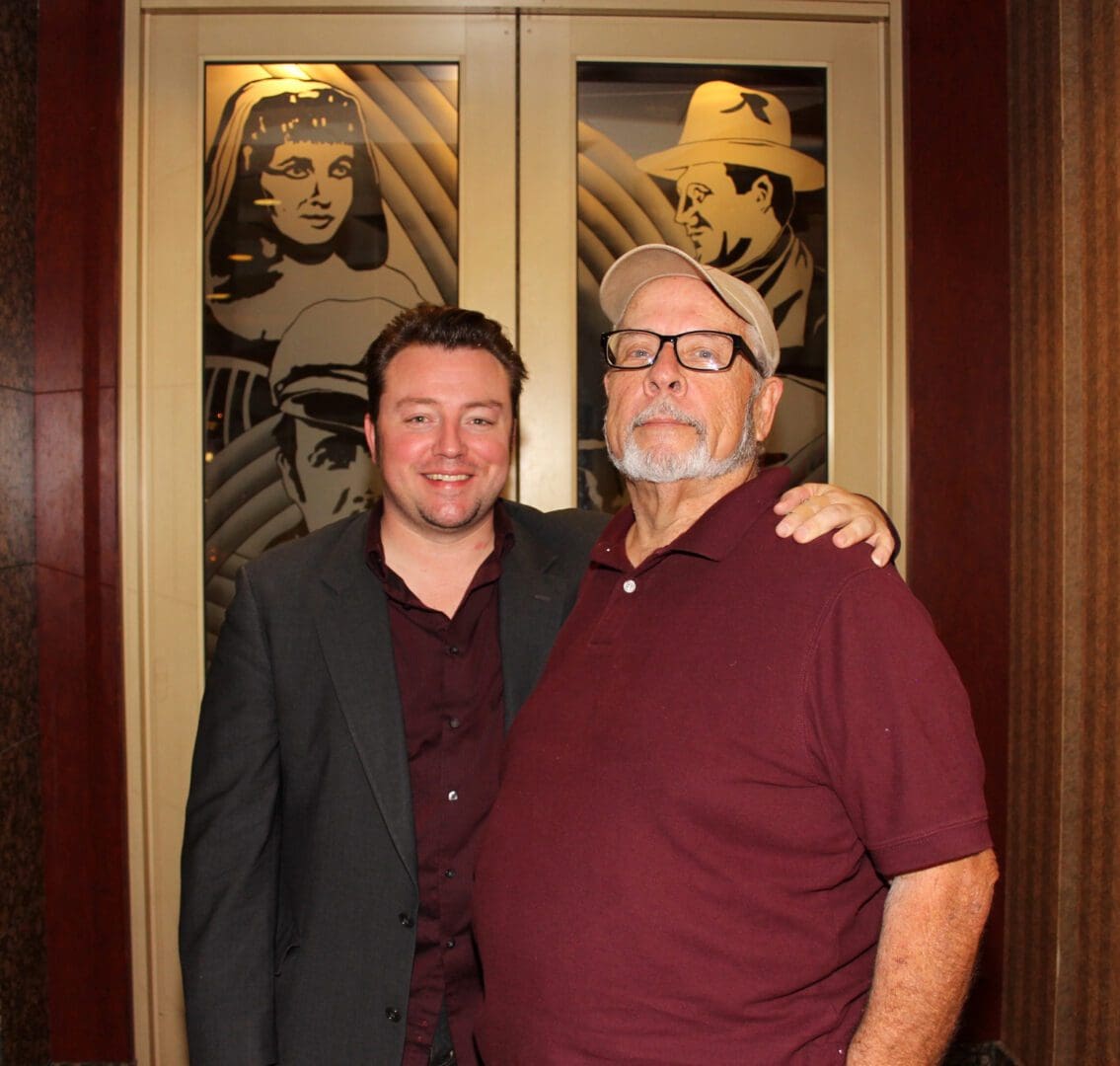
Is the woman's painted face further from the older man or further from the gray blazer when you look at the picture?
the older man

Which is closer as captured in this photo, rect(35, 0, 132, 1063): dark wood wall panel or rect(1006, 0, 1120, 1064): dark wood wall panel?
rect(1006, 0, 1120, 1064): dark wood wall panel

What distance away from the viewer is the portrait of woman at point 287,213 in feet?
8.54

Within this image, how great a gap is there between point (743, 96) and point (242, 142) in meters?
1.28

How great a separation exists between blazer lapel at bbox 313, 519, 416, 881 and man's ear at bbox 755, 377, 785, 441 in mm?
648

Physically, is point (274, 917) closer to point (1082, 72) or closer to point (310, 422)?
point (310, 422)

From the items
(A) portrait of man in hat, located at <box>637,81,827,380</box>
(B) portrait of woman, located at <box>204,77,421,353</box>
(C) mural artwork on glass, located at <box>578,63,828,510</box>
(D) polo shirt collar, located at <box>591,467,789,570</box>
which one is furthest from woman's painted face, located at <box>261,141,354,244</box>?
(D) polo shirt collar, located at <box>591,467,789,570</box>

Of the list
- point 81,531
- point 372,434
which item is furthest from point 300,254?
point 372,434

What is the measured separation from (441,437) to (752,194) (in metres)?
1.40

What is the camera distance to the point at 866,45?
2.63 metres

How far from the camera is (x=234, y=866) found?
5.16 feet

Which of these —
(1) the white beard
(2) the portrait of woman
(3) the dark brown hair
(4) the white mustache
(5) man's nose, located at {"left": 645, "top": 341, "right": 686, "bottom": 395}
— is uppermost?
(2) the portrait of woman

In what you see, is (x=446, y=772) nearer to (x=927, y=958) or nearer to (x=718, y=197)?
(x=927, y=958)

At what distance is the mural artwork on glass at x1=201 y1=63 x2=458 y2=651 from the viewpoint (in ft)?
8.55

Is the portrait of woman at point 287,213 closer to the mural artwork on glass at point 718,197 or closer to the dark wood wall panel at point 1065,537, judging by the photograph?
the mural artwork on glass at point 718,197
